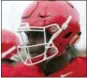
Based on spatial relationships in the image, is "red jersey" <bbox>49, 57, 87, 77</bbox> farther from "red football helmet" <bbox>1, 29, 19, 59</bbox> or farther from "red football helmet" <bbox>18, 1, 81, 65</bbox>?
"red football helmet" <bbox>1, 29, 19, 59</bbox>

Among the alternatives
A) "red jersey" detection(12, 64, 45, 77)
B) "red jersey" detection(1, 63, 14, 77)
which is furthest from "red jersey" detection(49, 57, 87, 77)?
"red jersey" detection(1, 63, 14, 77)

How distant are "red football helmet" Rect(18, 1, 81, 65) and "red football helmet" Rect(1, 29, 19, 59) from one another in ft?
0.12

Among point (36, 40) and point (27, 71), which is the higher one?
point (36, 40)

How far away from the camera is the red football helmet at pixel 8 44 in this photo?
1.31m

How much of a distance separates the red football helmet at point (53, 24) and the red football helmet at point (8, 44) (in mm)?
37

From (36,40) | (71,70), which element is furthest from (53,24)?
(71,70)

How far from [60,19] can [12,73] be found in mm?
285

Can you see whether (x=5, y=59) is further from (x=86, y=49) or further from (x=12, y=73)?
(x=86, y=49)

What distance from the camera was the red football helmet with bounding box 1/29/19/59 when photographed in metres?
1.31

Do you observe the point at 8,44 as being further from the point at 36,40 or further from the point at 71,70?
the point at 71,70

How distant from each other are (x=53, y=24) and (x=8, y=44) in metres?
0.20

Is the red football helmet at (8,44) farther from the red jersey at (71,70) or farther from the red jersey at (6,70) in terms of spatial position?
the red jersey at (71,70)

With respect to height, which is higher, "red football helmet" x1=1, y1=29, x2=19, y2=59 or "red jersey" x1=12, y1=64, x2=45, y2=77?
"red football helmet" x1=1, y1=29, x2=19, y2=59

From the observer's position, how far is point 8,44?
4.33 feet
